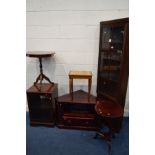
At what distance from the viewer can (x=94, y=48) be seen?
2.88 metres

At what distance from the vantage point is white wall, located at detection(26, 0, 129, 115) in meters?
2.74

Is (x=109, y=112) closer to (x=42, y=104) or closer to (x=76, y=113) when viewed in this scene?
(x=76, y=113)

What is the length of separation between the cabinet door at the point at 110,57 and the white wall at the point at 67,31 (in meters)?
0.15

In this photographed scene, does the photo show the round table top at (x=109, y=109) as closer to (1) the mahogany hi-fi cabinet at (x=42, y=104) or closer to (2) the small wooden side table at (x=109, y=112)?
(2) the small wooden side table at (x=109, y=112)

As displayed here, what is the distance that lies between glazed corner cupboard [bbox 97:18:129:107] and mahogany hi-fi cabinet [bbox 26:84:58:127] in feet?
2.45

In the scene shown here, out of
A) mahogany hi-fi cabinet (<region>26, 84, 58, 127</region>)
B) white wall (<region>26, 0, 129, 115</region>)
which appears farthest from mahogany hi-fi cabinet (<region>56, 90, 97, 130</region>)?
white wall (<region>26, 0, 129, 115</region>)

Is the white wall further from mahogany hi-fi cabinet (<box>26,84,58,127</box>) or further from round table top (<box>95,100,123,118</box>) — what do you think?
round table top (<box>95,100,123,118</box>)

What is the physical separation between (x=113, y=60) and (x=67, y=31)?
2.84 ft

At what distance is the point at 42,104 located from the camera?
9.09 ft

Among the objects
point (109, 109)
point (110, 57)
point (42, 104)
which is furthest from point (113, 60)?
point (42, 104)

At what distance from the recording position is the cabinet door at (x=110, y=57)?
2408 millimetres

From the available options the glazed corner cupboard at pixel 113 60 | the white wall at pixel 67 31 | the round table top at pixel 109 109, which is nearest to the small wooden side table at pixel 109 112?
the round table top at pixel 109 109
